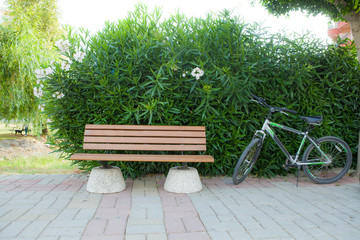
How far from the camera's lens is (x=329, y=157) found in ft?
16.6

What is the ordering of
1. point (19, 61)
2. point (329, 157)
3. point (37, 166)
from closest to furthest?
point (329, 157) < point (37, 166) < point (19, 61)

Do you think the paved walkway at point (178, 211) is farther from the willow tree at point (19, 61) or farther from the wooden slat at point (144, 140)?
the willow tree at point (19, 61)

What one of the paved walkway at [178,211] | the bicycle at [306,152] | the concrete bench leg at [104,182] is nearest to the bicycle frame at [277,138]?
the bicycle at [306,152]

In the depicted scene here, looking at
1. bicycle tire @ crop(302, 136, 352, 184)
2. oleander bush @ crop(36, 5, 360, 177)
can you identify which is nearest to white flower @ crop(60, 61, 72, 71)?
oleander bush @ crop(36, 5, 360, 177)

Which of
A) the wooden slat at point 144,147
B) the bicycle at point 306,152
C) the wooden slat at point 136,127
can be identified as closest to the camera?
the wooden slat at point 144,147

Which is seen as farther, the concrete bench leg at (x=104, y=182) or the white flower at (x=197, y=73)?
the white flower at (x=197, y=73)

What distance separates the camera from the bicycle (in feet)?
15.6

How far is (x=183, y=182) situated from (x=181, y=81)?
63.7 inches

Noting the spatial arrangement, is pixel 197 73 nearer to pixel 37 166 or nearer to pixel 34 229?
pixel 34 229

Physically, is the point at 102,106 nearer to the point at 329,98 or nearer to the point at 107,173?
the point at 107,173

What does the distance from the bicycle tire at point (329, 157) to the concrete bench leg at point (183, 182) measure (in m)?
1.91

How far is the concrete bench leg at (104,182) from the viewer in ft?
13.7

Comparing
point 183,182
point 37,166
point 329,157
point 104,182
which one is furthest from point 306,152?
point 37,166

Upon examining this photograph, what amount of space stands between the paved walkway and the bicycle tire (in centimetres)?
21
